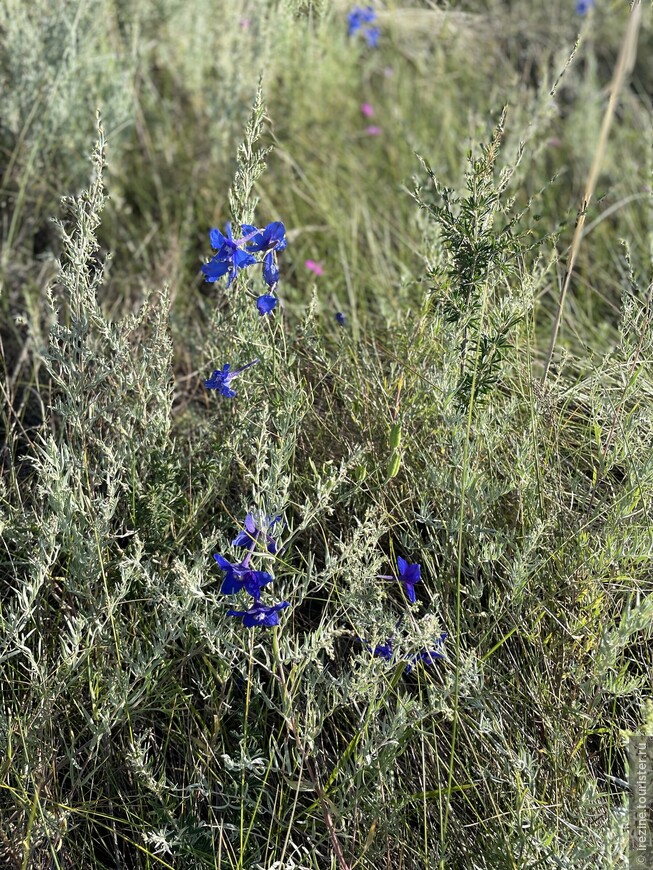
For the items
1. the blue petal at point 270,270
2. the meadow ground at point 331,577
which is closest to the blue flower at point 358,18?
the meadow ground at point 331,577

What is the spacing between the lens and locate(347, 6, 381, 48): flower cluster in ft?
10.6

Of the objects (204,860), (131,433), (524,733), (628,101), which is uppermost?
(628,101)

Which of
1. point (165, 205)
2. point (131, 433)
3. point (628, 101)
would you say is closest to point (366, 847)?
point (131, 433)

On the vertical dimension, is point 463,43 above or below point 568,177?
above

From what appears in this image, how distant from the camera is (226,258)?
5.14 ft

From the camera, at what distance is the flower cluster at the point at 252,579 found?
1321 millimetres

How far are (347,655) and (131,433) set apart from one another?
0.60 metres

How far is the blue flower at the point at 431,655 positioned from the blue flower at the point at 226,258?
73cm

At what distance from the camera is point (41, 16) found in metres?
2.93

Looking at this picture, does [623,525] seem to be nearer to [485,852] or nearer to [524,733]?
[524,733]

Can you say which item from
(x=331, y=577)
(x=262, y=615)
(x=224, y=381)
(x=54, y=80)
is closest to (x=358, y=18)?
(x=54, y=80)

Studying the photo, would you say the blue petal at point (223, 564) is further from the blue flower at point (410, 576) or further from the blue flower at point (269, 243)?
the blue flower at point (269, 243)

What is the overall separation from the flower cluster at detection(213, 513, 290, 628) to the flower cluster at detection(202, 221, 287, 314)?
1.39ft

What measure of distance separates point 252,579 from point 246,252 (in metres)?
0.60
